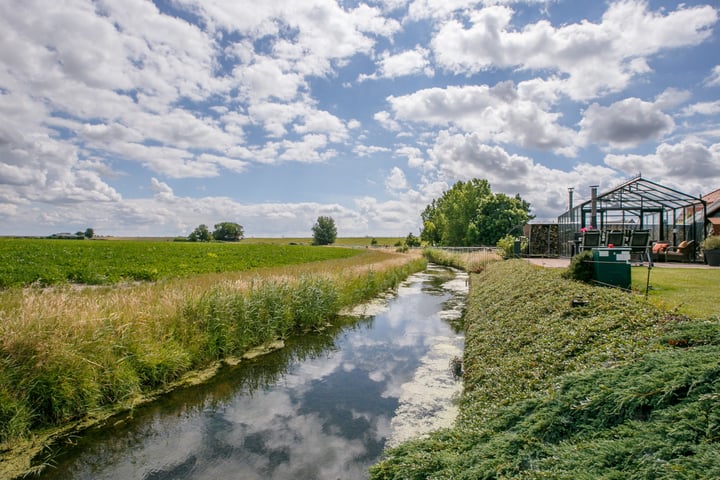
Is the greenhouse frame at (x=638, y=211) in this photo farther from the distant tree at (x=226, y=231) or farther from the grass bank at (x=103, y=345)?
the distant tree at (x=226, y=231)

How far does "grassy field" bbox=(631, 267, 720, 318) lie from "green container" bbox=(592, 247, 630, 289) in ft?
1.00

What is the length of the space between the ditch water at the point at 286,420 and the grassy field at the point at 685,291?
3498mm

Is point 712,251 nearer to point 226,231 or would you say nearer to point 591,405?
point 591,405

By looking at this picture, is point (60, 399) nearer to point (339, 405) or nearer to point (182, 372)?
point (182, 372)

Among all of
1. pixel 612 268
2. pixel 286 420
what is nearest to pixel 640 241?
pixel 612 268

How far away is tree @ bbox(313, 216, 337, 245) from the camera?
112312 mm

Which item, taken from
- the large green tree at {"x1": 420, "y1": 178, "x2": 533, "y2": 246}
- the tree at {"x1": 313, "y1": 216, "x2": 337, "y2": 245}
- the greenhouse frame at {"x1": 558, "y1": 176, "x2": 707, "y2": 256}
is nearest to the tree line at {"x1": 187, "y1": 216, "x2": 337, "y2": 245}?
the tree at {"x1": 313, "y1": 216, "x2": 337, "y2": 245}

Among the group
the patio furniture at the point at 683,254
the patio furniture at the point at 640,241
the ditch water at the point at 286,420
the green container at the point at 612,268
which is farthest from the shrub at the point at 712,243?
the ditch water at the point at 286,420

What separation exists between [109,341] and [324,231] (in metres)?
108

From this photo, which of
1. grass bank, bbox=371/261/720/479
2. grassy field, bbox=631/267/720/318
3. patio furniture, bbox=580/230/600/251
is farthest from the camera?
patio furniture, bbox=580/230/600/251

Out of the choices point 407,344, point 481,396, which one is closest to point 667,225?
point 407,344

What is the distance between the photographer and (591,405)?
109 inches

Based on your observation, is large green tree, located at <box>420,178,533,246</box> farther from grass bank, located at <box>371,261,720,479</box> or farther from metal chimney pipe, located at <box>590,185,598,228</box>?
grass bank, located at <box>371,261,720,479</box>

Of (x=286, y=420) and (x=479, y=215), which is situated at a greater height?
(x=479, y=215)
